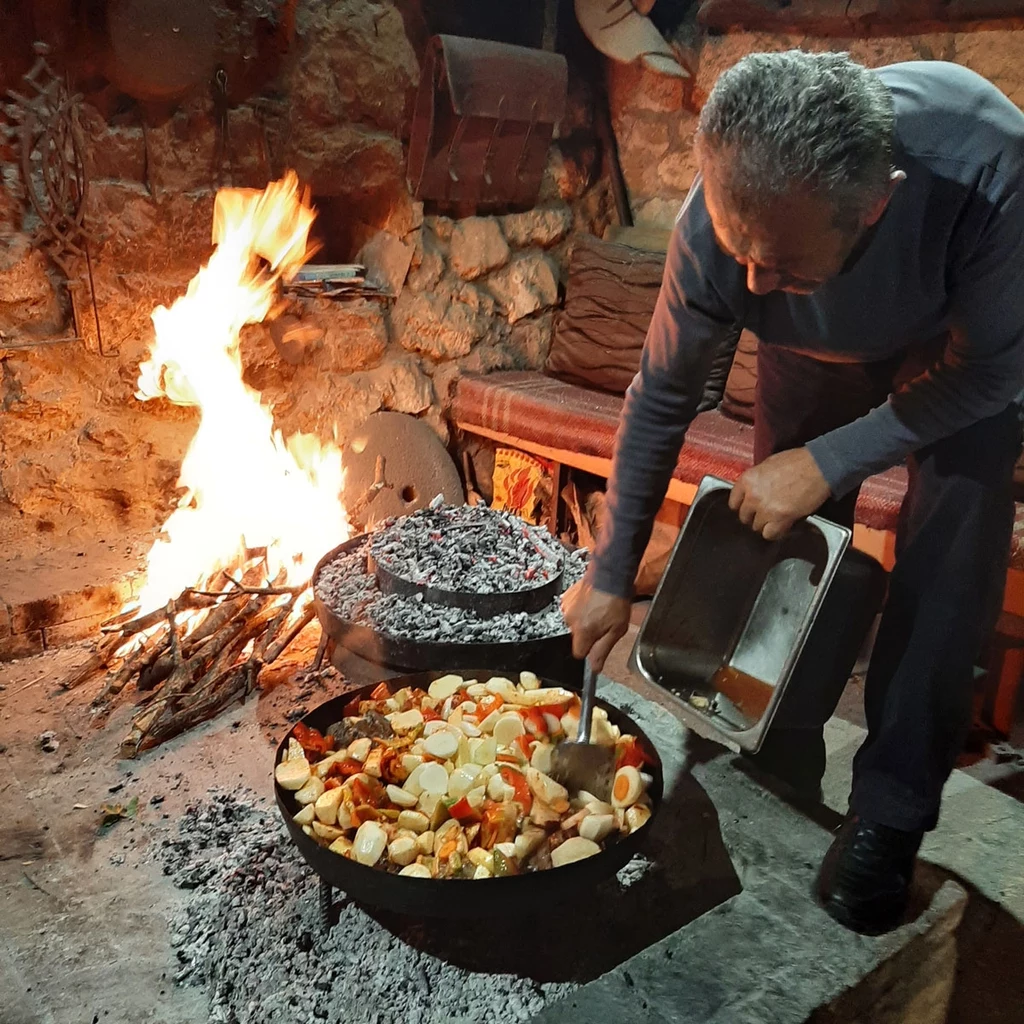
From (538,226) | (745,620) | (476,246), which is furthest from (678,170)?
(745,620)

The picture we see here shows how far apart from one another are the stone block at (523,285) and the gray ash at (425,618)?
1856mm

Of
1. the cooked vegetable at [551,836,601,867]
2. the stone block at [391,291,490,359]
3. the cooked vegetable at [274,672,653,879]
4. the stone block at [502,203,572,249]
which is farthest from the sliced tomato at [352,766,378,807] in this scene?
the stone block at [502,203,572,249]

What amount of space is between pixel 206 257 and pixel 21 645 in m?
1.57

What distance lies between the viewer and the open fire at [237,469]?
3061 millimetres

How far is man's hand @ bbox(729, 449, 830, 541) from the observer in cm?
166

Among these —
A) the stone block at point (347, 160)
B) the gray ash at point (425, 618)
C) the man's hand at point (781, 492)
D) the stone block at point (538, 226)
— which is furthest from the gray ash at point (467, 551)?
the stone block at point (538, 226)

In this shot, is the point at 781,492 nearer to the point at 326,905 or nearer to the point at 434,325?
the point at 326,905

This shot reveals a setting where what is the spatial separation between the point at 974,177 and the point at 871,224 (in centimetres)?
21

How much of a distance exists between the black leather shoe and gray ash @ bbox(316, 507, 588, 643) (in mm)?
931

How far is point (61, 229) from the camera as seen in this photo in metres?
3.18

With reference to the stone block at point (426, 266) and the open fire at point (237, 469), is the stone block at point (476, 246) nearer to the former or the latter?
the stone block at point (426, 266)

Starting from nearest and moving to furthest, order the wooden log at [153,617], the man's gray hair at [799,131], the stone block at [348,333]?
the man's gray hair at [799,131] → the wooden log at [153,617] → the stone block at [348,333]

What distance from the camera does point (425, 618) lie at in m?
2.59

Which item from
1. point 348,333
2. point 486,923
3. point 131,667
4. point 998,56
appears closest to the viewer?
point 486,923
